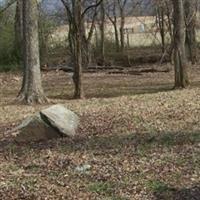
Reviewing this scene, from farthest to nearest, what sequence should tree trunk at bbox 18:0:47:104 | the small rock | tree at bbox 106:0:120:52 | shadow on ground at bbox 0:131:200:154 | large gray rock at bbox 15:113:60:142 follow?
tree at bbox 106:0:120:52
tree trunk at bbox 18:0:47:104
large gray rock at bbox 15:113:60:142
shadow on ground at bbox 0:131:200:154
the small rock

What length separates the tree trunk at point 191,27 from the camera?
2933cm

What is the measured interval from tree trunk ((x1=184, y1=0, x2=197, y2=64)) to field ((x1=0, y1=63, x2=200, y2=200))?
16879 millimetres

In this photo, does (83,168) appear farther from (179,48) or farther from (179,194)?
(179,48)

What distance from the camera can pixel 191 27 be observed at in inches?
1211

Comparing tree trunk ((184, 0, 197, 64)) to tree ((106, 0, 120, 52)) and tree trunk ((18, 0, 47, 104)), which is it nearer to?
tree ((106, 0, 120, 52))

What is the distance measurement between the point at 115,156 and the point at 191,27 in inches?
930

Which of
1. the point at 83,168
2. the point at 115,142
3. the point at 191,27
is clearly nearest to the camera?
the point at 83,168

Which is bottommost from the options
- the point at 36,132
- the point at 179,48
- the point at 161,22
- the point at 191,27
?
the point at 36,132

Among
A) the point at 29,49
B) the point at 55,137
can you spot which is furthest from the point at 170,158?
the point at 29,49

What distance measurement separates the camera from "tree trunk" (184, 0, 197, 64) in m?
29.3

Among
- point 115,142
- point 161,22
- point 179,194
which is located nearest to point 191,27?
point 161,22

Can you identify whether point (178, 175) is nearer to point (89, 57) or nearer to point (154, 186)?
point (154, 186)

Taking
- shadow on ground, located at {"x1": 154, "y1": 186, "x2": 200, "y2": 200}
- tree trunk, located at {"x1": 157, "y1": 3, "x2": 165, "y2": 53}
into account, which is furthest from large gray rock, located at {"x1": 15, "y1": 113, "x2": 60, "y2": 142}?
tree trunk, located at {"x1": 157, "y1": 3, "x2": 165, "y2": 53}

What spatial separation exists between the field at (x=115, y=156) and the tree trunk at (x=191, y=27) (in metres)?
16.9
